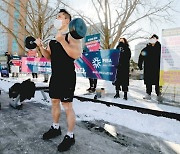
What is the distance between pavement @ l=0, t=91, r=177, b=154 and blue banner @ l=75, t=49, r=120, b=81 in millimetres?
1996

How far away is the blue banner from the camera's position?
5.17 metres

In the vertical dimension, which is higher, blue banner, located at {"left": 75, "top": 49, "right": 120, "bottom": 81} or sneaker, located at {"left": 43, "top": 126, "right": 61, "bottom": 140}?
blue banner, located at {"left": 75, "top": 49, "right": 120, "bottom": 81}

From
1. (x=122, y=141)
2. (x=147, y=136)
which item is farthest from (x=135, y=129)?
(x=122, y=141)

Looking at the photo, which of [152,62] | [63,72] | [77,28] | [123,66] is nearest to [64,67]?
[63,72]

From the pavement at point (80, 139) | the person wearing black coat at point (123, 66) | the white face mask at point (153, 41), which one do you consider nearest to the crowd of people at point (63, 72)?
the pavement at point (80, 139)

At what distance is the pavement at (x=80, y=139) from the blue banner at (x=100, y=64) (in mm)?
1996

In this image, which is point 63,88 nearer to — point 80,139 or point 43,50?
point 43,50

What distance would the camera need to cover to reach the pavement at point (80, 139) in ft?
7.68

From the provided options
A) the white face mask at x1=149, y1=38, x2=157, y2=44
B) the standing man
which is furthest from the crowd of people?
the white face mask at x1=149, y1=38, x2=157, y2=44

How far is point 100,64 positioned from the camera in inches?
221

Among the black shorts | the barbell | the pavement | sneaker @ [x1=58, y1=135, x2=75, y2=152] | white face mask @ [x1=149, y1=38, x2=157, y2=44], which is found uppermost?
white face mask @ [x1=149, y1=38, x2=157, y2=44]

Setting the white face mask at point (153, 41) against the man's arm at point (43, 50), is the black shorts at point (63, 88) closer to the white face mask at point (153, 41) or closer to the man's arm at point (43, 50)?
the man's arm at point (43, 50)

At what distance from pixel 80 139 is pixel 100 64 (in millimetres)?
3163

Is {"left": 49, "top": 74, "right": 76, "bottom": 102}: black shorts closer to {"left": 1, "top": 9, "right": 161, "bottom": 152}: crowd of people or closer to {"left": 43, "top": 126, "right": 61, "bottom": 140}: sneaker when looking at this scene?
{"left": 1, "top": 9, "right": 161, "bottom": 152}: crowd of people
